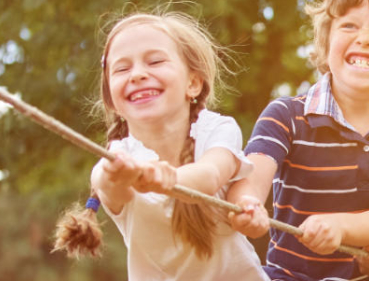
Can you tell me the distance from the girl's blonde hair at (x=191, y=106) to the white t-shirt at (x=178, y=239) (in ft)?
0.10

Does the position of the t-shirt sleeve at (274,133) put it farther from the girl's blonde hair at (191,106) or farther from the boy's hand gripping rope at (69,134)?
the boy's hand gripping rope at (69,134)

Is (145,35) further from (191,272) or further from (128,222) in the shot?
(191,272)

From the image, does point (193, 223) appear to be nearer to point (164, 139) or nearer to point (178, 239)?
point (178, 239)

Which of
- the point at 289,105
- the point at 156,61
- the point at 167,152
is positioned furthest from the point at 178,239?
the point at 289,105

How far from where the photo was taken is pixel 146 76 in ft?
6.82

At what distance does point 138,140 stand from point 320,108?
63 centimetres

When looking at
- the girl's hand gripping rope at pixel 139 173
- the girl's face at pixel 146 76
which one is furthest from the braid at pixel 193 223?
the girl's hand gripping rope at pixel 139 173

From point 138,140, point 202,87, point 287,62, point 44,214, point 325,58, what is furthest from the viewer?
point 287,62

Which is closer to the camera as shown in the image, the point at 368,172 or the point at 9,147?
the point at 368,172

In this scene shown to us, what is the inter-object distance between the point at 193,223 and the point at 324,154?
0.54m

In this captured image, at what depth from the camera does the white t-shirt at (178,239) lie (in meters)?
2.10

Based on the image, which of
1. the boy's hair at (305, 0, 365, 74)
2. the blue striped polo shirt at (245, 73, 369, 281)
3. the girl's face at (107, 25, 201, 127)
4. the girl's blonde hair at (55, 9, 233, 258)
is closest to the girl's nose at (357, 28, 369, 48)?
the boy's hair at (305, 0, 365, 74)

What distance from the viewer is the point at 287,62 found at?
23.8ft

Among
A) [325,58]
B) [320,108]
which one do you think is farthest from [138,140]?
[325,58]
